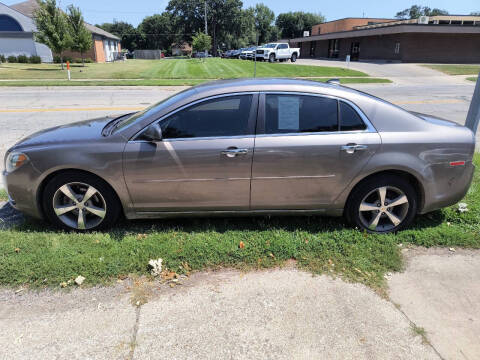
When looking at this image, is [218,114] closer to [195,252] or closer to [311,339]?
[195,252]

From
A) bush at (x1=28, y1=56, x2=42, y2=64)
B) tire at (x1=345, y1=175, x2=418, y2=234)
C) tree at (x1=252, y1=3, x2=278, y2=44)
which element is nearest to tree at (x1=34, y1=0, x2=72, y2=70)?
bush at (x1=28, y1=56, x2=42, y2=64)

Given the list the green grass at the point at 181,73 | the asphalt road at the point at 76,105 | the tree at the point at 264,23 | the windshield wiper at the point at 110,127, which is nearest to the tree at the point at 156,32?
the tree at the point at 264,23

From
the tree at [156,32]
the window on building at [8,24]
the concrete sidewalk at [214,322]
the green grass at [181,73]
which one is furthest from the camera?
the tree at [156,32]

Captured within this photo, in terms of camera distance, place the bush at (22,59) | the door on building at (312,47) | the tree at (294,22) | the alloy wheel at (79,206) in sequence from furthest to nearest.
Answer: the tree at (294,22), the door on building at (312,47), the bush at (22,59), the alloy wheel at (79,206)

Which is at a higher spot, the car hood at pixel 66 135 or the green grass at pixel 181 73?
the green grass at pixel 181 73

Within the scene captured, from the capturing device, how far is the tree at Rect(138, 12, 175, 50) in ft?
327

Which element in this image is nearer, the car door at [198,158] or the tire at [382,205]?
the car door at [198,158]

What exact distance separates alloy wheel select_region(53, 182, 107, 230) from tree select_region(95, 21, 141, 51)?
4348 inches

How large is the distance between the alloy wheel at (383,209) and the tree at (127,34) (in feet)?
365

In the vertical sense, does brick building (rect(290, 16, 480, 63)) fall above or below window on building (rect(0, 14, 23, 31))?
below

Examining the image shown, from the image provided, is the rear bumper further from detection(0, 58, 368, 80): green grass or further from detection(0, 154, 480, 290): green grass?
detection(0, 58, 368, 80): green grass

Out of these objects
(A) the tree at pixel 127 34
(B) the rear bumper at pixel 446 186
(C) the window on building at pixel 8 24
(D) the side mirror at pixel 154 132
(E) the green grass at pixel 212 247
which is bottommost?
(E) the green grass at pixel 212 247

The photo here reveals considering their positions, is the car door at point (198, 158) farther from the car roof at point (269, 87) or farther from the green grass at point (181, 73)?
the green grass at point (181, 73)

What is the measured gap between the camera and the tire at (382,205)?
11.7 feet
